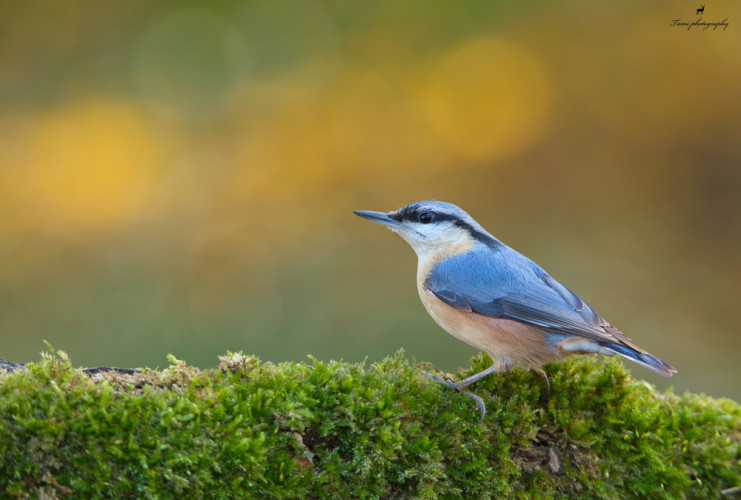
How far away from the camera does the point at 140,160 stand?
6.09 m

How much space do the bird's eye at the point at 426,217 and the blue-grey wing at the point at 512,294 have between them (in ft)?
0.98

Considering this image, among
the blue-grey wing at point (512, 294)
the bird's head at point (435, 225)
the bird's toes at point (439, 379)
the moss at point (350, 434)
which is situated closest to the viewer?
the moss at point (350, 434)

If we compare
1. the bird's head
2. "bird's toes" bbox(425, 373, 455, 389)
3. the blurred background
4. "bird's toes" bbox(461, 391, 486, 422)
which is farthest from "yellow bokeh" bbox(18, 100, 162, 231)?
"bird's toes" bbox(461, 391, 486, 422)

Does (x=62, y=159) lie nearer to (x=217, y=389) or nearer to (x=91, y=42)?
(x=91, y=42)

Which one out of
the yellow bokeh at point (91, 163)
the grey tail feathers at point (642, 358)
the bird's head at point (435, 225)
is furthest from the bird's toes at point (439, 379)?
the yellow bokeh at point (91, 163)

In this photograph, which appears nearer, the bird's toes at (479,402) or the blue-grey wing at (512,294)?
the bird's toes at (479,402)

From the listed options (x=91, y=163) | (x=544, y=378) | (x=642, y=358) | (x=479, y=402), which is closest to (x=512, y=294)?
(x=544, y=378)

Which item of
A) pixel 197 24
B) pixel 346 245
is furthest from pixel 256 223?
pixel 197 24

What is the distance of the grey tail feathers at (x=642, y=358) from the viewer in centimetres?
294

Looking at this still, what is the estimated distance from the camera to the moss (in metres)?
2.02

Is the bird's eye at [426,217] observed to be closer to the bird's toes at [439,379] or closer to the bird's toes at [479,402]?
the bird's toes at [439,379]

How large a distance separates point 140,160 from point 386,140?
8.10 ft

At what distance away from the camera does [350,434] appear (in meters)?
2.39

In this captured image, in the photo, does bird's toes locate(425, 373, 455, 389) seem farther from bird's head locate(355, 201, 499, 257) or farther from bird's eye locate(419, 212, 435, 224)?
bird's eye locate(419, 212, 435, 224)
